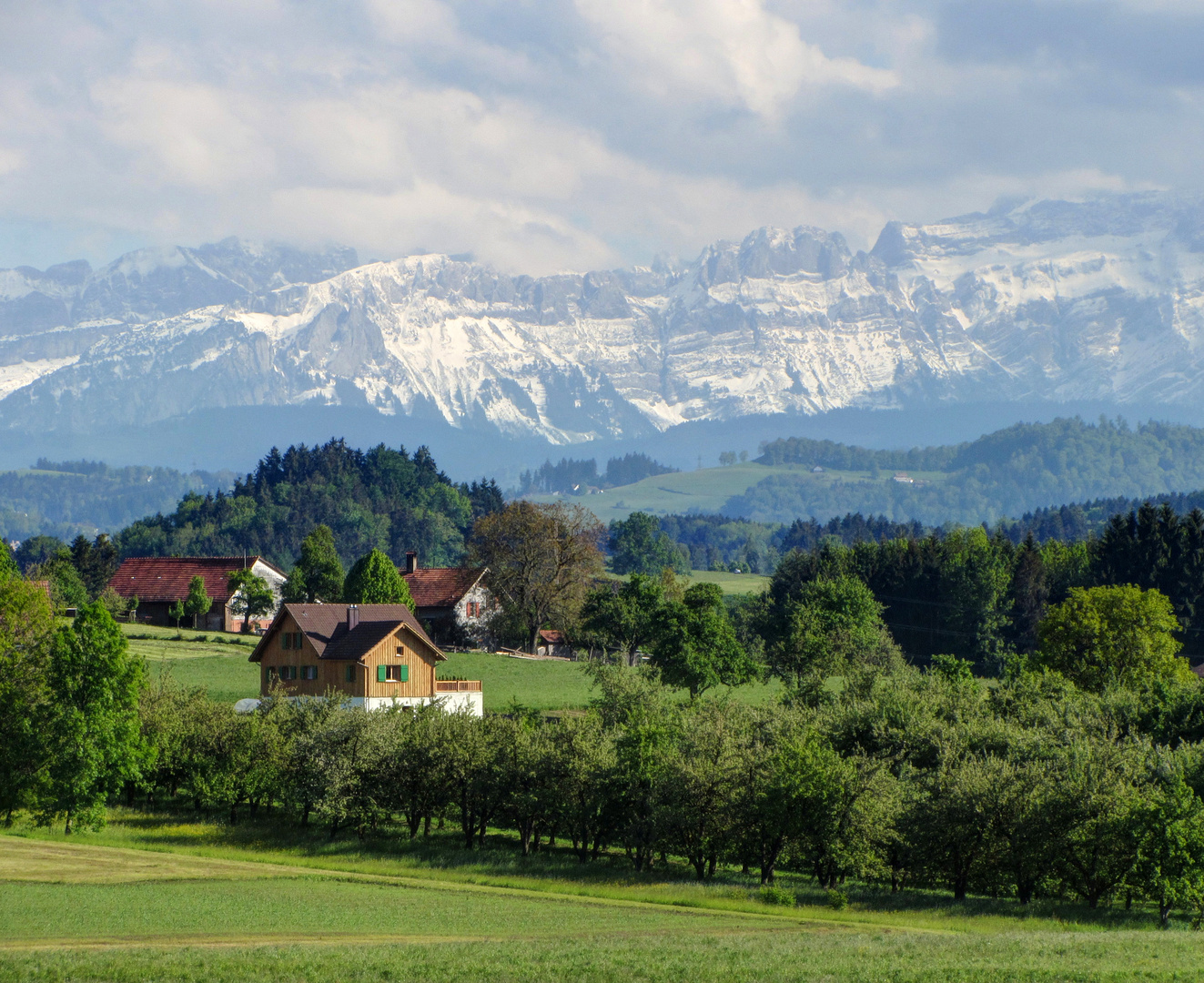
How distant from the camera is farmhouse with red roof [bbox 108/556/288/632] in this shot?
136 meters

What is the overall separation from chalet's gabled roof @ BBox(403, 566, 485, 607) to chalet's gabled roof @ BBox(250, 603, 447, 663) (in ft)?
135

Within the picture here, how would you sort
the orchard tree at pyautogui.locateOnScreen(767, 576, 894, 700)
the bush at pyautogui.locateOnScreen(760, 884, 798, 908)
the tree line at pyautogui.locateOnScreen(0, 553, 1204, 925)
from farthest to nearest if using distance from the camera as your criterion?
the orchard tree at pyautogui.locateOnScreen(767, 576, 894, 700) → the tree line at pyautogui.locateOnScreen(0, 553, 1204, 925) → the bush at pyautogui.locateOnScreen(760, 884, 798, 908)

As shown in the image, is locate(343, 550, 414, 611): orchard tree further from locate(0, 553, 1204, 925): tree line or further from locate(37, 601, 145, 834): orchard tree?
locate(37, 601, 145, 834): orchard tree

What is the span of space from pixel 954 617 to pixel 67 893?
10499cm

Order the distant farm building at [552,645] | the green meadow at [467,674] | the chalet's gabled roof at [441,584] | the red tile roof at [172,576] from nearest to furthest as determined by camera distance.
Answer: the green meadow at [467,674] < the chalet's gabled roof at [441,584] < the distant farm building at [552,645] < the red tile roof at [172,576]

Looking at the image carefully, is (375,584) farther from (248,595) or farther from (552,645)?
(552,645)

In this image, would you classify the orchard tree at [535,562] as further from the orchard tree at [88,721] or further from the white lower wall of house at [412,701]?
the orchard tree at [88,721]

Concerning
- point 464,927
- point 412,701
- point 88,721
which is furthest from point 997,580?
point 464,927

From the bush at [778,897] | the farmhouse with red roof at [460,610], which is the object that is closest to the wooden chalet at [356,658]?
the bush at [778,897]

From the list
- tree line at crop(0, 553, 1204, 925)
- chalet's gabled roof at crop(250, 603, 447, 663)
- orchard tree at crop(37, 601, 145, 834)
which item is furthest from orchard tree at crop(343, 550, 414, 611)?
orchard tree at crop(37, 601, 145, 834)

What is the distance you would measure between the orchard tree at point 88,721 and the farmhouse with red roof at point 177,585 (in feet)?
257

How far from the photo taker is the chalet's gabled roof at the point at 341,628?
274 feet

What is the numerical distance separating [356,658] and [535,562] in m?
46.0

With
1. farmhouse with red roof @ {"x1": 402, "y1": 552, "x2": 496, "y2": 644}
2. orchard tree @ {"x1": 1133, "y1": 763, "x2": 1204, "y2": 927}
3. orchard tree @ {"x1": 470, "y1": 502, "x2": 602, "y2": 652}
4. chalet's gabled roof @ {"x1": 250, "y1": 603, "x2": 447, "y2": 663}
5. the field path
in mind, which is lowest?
the field path
